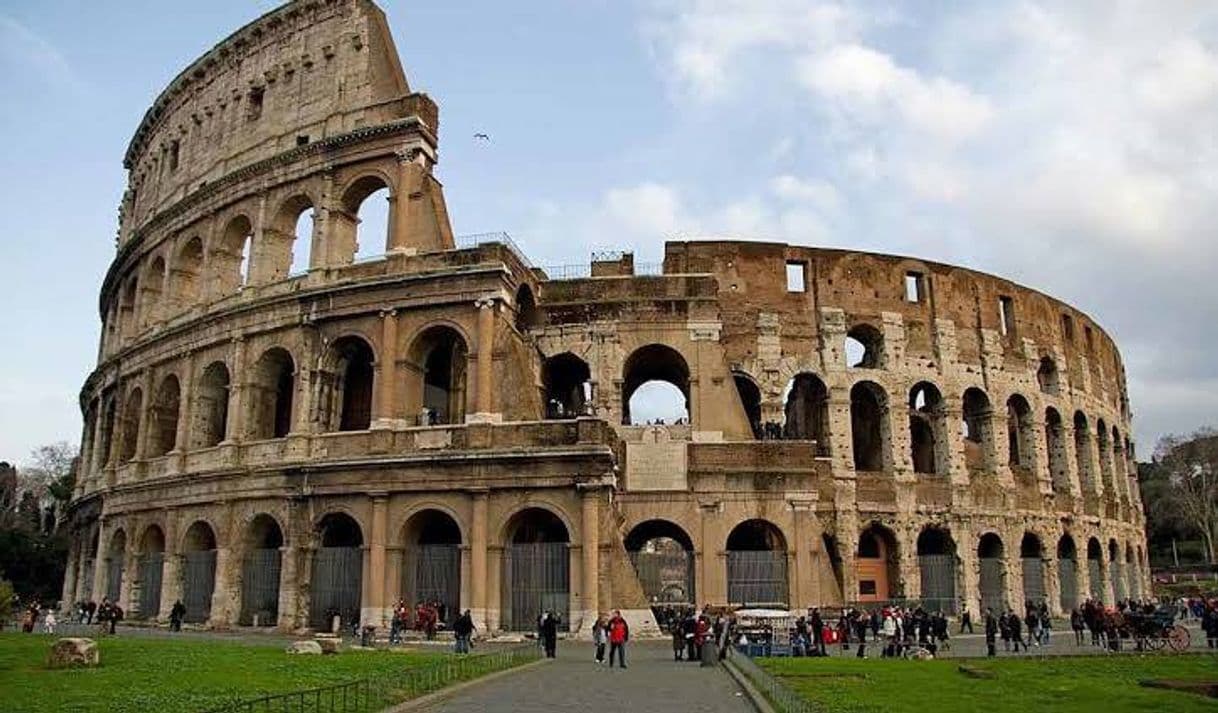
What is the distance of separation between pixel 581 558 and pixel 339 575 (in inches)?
264

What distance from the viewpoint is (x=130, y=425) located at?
108ft

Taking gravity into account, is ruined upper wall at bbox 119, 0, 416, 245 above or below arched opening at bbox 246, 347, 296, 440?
above

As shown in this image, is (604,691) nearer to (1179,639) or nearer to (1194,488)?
(1179,639)

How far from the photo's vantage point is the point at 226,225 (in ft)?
99.6

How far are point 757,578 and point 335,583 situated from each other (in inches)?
443

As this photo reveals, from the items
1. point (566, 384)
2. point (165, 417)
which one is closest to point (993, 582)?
point (566, 384)

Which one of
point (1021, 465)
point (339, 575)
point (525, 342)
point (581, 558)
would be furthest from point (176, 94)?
point (1021, 465)

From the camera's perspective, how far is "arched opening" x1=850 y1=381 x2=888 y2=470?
32.7m

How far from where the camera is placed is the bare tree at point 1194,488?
5645 cm

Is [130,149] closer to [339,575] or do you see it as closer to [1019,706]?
[339,575]

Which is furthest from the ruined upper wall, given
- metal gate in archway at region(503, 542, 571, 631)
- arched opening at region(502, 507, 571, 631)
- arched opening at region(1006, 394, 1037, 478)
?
arched opening at region(1006, 394, 1037, 478)

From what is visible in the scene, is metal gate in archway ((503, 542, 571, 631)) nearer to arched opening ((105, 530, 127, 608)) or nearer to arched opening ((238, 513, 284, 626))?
arched opening ((238, 513, 284, 626))

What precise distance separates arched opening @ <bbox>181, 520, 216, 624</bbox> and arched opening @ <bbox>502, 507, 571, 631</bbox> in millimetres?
8985

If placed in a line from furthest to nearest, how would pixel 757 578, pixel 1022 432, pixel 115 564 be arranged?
pixel 1022 432, pixel 115 564, pixel 757 578
